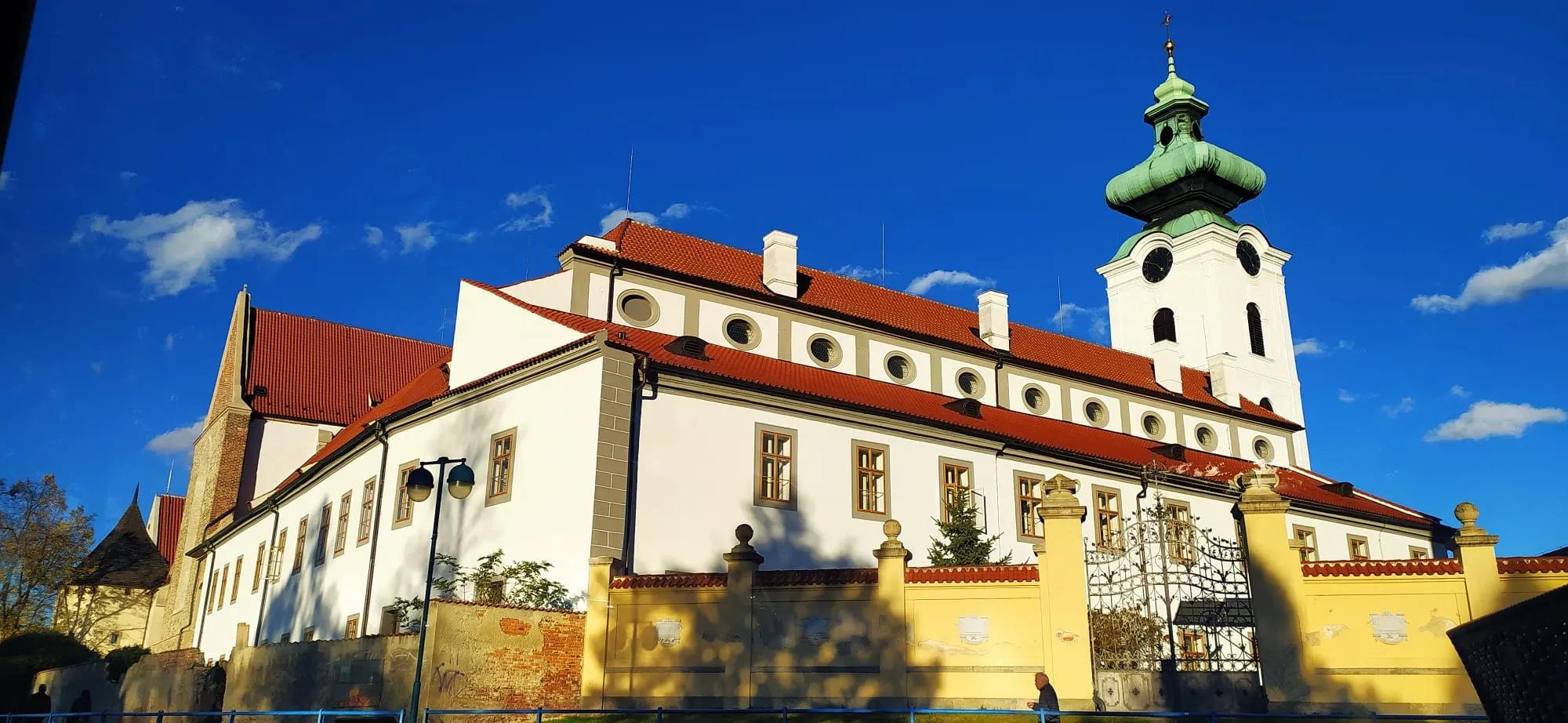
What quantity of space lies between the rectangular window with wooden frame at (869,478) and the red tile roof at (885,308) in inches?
227

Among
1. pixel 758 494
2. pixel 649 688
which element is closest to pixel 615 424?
pixel 758 494

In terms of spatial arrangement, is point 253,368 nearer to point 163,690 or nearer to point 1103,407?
point 163,690

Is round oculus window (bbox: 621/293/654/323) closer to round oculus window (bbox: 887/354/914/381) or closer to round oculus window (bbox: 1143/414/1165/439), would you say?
round oculus window (bbox: 887/354/914/381)

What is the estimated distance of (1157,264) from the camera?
49281mm

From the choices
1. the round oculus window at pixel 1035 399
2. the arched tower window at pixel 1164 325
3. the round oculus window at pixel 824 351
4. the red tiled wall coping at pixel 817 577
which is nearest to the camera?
the red tiled wall coping at pixel 817 577

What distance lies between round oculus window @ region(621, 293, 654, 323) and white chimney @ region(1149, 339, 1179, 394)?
2002cm

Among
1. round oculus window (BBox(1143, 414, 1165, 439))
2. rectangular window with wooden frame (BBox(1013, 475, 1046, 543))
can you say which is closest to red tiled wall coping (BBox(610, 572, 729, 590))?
rectangular window with wooden frame (BBox(1013, 475, 1046, 543))

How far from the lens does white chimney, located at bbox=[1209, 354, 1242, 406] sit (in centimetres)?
4244

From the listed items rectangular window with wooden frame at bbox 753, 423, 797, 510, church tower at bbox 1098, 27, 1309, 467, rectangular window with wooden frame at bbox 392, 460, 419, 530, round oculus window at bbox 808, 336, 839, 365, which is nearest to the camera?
rectangular window with wooden frame at bbox 753, 423, 797, 510

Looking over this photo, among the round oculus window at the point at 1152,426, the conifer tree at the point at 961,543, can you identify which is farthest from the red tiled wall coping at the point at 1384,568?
the round oculus window at the point at 1152,426

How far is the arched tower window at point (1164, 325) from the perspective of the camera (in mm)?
47719

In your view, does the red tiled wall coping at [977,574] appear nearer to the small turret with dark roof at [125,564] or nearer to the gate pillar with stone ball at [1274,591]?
Answer: the gate pillar with stone ball at [1274,591]

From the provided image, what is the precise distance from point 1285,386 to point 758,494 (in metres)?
31.0

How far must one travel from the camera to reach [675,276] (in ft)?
93.0
